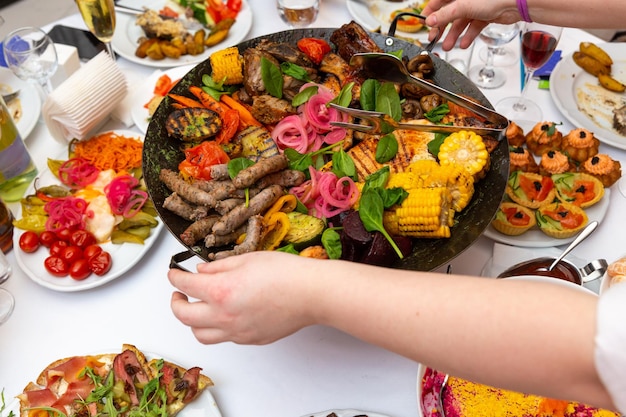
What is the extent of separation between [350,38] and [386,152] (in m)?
0.55

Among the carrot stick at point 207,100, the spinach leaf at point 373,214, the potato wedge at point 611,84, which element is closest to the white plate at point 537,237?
the spinach leaf at point 373,214

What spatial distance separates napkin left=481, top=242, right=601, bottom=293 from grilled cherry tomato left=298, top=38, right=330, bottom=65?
958mm

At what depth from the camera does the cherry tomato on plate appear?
170cm

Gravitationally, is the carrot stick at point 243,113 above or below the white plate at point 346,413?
above

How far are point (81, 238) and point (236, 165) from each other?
621mm

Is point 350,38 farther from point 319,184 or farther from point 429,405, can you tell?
point 429,405

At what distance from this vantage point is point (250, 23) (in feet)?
8.84

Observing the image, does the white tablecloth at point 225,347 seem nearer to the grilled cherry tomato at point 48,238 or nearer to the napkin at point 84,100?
Answer: the grilled cherry tomato at point 48,238

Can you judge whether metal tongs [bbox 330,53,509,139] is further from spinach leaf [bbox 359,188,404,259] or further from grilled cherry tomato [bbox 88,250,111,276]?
grilled cherry tomato [bbox 88,250,111,276]

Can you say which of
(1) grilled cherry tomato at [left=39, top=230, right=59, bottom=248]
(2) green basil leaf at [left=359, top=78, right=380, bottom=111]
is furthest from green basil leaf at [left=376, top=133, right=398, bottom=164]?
(1) grilled cherry tomato at [left=39, top=230, right=59, bottom=248]

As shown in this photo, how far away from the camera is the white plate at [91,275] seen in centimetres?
170

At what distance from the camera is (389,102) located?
70.7 inches

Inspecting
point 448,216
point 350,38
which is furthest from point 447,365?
point 350,38

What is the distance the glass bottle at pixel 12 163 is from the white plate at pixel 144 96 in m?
0.45
